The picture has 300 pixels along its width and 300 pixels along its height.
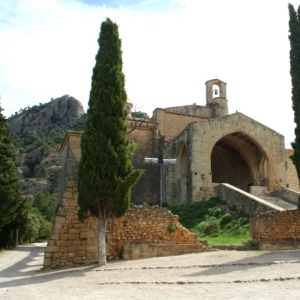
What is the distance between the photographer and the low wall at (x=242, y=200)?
56.2 feet

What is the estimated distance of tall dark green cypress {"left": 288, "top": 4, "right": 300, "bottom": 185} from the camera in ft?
44.7

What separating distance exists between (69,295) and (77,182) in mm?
5777

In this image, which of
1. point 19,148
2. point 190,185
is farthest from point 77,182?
point 19,148

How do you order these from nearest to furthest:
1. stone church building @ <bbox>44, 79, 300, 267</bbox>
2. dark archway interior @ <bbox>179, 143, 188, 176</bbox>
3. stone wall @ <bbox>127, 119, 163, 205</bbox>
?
stone church building @ <bbox>44, 79, 300, 267</bbox> → dark archway interior @ <bbox>179, 143, 188, 176</bbox> → stone wall @ <bbox>127, 119, 163, 205</bbox>

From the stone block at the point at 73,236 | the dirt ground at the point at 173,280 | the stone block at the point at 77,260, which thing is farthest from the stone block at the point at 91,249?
the dirt ground at the point at 173,280

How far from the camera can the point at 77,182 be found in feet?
41.0

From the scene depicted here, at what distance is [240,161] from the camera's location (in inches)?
1328

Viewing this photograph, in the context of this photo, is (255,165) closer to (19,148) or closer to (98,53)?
(98,53)

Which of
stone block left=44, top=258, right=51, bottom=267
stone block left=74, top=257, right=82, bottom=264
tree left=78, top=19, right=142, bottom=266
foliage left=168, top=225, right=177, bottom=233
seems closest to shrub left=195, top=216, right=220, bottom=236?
foliage left=168, top=225, right=177, bottom=233

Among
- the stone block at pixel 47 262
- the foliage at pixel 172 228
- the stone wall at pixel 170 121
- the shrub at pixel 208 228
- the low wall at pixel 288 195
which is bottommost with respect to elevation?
the stone block at pixel 47 262

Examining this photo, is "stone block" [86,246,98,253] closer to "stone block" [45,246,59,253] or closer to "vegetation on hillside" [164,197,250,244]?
"stone block" [45,246,59,253]

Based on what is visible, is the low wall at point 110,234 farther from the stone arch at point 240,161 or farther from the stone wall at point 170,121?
the stone wall at point 170,121

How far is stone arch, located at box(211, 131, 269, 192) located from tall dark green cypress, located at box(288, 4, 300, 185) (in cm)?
1412

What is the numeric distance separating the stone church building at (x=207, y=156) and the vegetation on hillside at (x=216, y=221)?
270cm
